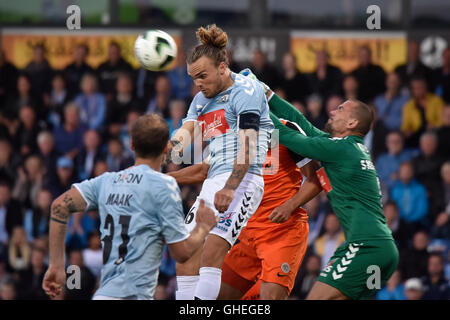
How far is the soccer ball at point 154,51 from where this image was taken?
7.30 m

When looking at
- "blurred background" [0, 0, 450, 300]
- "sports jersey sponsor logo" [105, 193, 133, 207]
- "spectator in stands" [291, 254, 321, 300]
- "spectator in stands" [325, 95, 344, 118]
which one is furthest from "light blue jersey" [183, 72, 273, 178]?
"spectator in stands" [325, 95, 344, 118]

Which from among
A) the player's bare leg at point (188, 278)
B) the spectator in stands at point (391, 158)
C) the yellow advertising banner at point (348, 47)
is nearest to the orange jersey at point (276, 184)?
the player's bare leg at point (188, 278)

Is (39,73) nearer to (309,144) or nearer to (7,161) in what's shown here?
(7,161)

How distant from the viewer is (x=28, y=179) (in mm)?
12000

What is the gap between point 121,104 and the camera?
12.3 metres

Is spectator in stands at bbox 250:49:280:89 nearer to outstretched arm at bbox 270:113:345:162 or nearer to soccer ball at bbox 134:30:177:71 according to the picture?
soccer ball at bbox 134:30:177:71

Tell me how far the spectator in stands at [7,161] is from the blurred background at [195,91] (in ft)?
0.06

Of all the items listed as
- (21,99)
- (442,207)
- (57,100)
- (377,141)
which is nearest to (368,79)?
(377,141)

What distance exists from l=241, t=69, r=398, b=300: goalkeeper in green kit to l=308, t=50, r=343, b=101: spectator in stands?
16.1ft

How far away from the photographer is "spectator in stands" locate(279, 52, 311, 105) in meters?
11.8

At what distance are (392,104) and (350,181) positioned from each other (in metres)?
5.41
